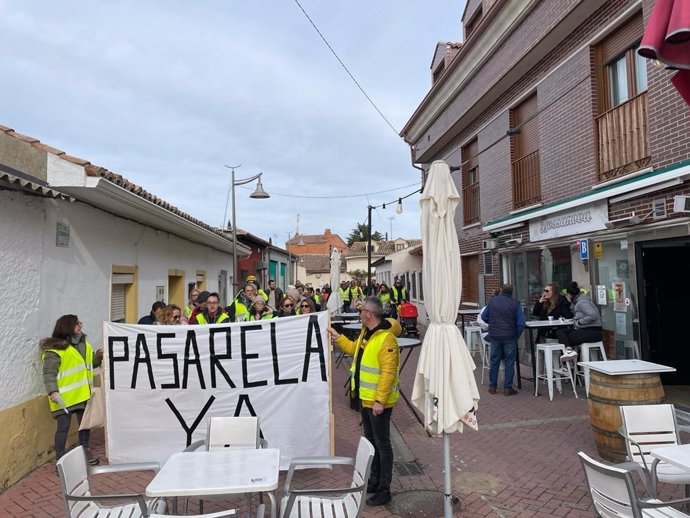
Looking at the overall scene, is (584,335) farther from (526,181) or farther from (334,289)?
(334,289)

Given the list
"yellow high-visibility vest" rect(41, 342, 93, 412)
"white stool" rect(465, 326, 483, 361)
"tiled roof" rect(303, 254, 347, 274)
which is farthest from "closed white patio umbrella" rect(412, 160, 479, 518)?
"tiled roof" rect(303, 254, 347, 274)

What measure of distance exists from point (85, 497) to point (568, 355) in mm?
6773

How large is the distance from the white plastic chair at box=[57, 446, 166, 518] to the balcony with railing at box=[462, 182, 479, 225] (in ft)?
40.1

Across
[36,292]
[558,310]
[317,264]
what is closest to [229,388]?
[36,292]

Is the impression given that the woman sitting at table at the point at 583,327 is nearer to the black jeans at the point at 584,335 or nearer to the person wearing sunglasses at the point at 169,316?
the black jeans at the point at 584,335

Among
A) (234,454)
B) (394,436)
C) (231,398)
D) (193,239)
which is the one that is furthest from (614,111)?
(193,239)

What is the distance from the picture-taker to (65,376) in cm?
515

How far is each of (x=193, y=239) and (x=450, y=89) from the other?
866 centimetres

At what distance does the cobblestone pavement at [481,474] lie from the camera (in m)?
4.19

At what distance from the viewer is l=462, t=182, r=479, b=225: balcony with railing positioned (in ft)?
46.7

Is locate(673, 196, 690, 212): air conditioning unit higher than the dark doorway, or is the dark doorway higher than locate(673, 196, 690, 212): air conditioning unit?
locate(673, 196, 690, 212): air conditioning unit

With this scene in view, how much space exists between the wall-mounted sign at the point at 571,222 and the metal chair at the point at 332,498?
647 cm

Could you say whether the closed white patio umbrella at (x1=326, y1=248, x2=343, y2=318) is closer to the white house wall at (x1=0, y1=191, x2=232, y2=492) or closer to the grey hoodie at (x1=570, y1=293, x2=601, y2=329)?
the grey hoodie at (x1=570, y1=293, x2=601, y2=329)

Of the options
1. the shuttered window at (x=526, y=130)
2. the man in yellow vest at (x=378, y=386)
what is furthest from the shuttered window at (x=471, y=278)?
the man in yellow vest at (x=378, y=386)
